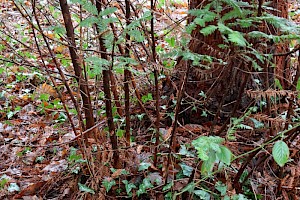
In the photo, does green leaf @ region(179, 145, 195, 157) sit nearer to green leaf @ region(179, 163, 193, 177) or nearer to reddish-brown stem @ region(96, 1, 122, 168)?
green leaf @ region(179, 163, 193, 177)

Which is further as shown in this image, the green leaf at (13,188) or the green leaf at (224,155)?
the green leaf at (13,188)

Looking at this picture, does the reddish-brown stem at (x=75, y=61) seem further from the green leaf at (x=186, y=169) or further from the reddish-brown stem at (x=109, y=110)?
the green leaf at (x=186, y=169)

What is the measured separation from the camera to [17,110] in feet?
11.5

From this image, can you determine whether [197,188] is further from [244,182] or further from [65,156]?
[65,156]

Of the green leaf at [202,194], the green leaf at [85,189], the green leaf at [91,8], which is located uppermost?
the green leaf at [91,8]

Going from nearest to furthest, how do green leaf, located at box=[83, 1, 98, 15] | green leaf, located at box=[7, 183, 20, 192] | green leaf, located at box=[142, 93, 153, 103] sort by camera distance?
green leaf, located at box=[83, 1, 98, 15] → green leaf, located at box=[7, 183, 20, 192] → green leaf, located at box=[142, 93, 153, 103]

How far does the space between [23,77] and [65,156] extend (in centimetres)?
168

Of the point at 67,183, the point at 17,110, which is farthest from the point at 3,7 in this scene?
the point at 67,183

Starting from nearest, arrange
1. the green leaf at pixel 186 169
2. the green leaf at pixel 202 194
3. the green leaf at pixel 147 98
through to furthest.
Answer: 1. the green leaf at pixel 202 194
2. the green leaf at pixel 186 169
3. the green leaf at pixel 147 98

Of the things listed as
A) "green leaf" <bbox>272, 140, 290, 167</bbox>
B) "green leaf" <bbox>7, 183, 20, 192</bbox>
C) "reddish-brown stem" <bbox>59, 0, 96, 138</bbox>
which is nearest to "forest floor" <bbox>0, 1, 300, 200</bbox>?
"green leaf" <bbox>7, 183, 20, 192</bbox>

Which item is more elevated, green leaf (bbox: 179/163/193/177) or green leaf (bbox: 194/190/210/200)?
green leaf (bbox: 179/163/193/177)

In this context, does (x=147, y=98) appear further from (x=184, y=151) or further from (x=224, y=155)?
(x=224, y=155)

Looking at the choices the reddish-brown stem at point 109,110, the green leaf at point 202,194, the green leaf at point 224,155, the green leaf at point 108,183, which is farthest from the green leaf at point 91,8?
the green leaf at point 202,194

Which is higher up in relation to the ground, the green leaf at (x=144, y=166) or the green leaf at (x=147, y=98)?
the green leaf at (x=147, y=98)
